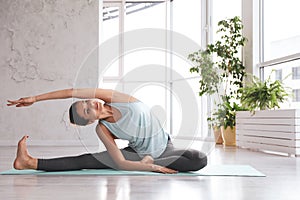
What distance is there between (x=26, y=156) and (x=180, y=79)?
0.89 meters

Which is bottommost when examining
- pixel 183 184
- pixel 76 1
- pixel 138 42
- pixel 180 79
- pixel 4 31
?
pixel 183 184

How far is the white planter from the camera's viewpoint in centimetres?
405

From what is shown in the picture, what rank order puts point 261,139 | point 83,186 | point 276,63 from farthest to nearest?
point 276,63, point 261,139, point 83,186

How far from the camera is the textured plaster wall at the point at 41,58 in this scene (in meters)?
5.80

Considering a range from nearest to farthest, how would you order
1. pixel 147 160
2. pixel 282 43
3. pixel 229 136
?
pixel 147 160
pixel 282 43
pixel 229 136

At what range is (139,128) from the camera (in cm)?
251

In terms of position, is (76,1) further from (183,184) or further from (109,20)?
(183,184)

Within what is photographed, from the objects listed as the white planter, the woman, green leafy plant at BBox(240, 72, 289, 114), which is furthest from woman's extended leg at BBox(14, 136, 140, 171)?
green leafy plant at BBox(240, 72, 289, 114)

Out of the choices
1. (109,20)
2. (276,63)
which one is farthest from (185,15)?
(276,63)

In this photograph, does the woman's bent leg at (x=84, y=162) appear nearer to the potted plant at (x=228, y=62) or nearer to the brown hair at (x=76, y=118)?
the brown hair at (x=76, y=118)

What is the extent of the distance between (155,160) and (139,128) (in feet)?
0.77

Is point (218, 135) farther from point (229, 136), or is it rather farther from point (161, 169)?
point (161, 169)

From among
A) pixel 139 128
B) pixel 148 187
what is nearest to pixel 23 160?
pixel 139 128

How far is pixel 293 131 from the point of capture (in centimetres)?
404
